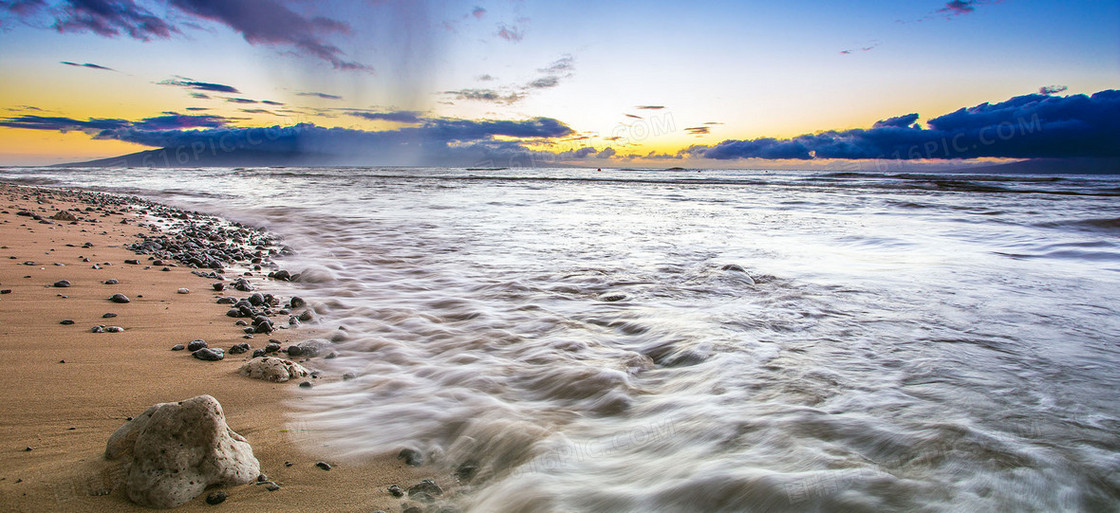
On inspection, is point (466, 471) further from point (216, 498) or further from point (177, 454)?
point (177, 454)

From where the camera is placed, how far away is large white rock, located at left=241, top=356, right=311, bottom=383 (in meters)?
2.78

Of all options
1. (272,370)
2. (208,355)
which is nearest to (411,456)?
(272,370)

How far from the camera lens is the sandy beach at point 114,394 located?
1.71 metres

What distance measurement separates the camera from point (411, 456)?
2219mm

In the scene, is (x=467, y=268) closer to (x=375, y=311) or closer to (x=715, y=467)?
(x=375, y=311)

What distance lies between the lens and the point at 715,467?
2254 mm

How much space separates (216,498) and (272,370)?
1247 mm

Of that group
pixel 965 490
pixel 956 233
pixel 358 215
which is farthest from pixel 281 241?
pixel 956 233

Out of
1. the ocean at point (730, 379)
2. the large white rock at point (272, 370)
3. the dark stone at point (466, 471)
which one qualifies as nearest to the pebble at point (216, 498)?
the ocean at point (730, 379)

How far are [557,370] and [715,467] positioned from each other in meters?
1.21

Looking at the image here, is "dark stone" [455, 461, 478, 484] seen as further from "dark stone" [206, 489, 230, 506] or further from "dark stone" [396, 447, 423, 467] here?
"dark stone" [206, 489, 230, 506]

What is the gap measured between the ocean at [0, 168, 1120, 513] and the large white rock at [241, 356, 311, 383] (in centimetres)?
22

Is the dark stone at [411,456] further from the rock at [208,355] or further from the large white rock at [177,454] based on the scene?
the rock at [208,355]

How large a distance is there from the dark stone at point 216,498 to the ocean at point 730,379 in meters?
0.57
